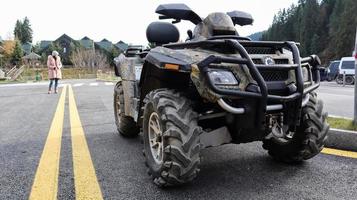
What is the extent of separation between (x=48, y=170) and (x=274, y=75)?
2.61 m

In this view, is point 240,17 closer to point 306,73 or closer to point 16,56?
point 306,73

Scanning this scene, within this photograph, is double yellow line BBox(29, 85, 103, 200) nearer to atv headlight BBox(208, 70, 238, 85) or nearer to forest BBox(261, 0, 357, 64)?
atv headlight BBox(208, 70, 238, 85)

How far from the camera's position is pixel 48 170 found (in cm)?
430

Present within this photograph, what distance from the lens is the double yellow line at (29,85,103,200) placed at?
3555 mm

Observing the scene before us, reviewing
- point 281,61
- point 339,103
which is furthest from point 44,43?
point 281,61

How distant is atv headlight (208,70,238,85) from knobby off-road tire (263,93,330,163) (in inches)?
40.5

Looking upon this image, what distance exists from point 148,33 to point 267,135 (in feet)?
6.16

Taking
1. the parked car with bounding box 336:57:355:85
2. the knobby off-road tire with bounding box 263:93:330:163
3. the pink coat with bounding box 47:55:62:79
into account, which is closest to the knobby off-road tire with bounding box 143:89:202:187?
the knobby off-road tire with bounding box 263:93:330:163

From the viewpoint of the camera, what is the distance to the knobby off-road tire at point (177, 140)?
3.38m

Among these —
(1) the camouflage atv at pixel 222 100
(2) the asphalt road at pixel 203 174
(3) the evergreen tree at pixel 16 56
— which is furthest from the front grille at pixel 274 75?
(3) the evergreen tree at pixel 16 56

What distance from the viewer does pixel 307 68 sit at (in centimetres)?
402

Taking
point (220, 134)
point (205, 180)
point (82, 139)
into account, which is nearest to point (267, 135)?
point (220, 134)

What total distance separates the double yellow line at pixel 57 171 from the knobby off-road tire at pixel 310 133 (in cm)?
208

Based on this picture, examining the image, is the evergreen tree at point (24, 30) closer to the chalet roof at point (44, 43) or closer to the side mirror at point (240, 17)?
the chalet roof at point (44, 43)
